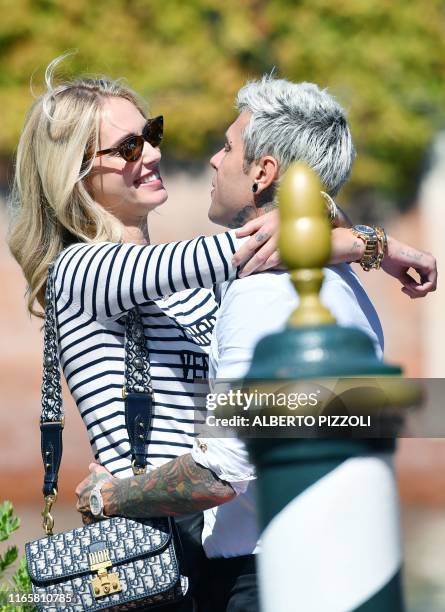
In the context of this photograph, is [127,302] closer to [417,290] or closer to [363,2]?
[417,290]

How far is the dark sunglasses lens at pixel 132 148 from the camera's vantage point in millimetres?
2539

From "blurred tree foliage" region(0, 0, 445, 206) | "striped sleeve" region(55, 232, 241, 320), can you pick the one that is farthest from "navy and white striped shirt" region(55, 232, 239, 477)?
"blurred tree foliage" region(0, 0, 445, 206)

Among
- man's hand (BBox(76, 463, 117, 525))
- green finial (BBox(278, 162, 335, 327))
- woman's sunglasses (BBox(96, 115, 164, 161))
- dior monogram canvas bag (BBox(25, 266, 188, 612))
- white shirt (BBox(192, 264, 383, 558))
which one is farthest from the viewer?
woman's sunglasses (BBox(96, 115, 164, 161))

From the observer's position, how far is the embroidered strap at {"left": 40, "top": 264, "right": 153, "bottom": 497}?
2166mm

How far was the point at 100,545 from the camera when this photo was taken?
2.12 m

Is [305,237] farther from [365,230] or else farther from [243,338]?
[365,230]

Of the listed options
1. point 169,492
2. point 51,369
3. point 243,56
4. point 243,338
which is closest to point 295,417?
point 243,338

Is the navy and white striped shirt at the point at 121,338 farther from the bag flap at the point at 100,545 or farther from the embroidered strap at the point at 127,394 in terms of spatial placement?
the bag flap at the point at 100,545

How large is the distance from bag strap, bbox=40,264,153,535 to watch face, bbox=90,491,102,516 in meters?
0.10

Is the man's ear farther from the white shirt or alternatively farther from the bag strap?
the bag strap

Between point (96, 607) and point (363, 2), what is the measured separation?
5.92 m

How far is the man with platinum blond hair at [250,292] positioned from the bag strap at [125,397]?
81mm

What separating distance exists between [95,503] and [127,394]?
244mm

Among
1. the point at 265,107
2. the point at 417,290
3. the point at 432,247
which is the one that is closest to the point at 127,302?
the point at 265,107
